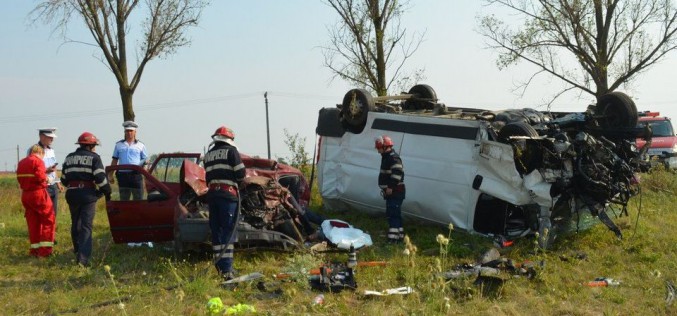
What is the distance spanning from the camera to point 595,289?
6.40 m

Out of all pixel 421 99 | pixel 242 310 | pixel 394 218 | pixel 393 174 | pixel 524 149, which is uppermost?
pixel 421 99

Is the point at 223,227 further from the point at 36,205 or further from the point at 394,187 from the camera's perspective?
the point at 36,205

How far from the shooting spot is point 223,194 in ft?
22.5

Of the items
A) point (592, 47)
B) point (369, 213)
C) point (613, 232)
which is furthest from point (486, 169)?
point (592, 47)

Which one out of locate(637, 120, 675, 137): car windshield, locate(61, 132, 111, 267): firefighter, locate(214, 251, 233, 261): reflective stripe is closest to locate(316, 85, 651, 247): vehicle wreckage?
locate(214, 251, 233, 261): reflective stripe

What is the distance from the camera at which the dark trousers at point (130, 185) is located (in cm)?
807

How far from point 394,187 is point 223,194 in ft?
8.64

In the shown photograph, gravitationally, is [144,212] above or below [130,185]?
below

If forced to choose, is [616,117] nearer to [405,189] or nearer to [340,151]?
[405,189]

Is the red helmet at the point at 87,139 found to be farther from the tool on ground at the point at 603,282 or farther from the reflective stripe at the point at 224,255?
the tool on ground at the point at 603,282

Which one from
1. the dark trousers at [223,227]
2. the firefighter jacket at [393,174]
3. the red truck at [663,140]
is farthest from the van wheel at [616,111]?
the red truck at [663,140]

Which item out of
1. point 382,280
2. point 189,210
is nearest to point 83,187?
point 189,210

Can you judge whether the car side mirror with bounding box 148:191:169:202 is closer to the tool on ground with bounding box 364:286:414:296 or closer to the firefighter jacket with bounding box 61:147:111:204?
the firefighter jacket with bounding box 61:147:111:204

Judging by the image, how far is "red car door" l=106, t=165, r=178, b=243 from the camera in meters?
7.77
